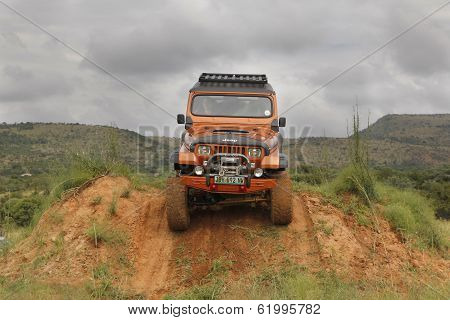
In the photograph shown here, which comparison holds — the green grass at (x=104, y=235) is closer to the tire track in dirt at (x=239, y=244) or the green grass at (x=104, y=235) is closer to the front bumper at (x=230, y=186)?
the tire track in dirt at (x=239, y=244)

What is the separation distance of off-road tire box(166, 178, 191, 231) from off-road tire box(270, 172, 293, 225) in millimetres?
1617

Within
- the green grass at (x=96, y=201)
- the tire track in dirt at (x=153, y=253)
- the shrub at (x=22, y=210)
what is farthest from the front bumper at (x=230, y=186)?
the shrub at (x=22, y=210)

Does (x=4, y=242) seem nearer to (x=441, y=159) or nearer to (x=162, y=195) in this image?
(x=162, y=195)

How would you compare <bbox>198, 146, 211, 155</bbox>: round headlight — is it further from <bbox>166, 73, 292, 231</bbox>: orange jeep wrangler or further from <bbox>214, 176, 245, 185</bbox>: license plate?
<bbox>214, 176, 245, 185</bbox>: license plate

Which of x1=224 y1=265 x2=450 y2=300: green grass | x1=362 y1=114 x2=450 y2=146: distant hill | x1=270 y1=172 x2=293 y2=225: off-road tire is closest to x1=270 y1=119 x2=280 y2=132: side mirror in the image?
x1=270 y1=172 x2=293 y2=225: off-road tire

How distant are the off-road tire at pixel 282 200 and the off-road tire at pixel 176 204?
63.7 inches

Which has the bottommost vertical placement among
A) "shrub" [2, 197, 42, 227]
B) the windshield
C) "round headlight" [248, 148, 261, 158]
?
"shrub" [2, 197, 42, 227]

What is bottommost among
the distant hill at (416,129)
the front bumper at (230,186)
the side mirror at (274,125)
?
the front bumper at (230,186)

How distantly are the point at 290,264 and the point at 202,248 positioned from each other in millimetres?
1704

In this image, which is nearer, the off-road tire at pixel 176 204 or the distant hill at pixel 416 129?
the off-road tire at pixel 176 204

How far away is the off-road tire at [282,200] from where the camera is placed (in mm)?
9844

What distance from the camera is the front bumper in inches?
370

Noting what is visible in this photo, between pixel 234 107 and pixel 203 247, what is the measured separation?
9.74 feet

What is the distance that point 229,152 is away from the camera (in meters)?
9.63
